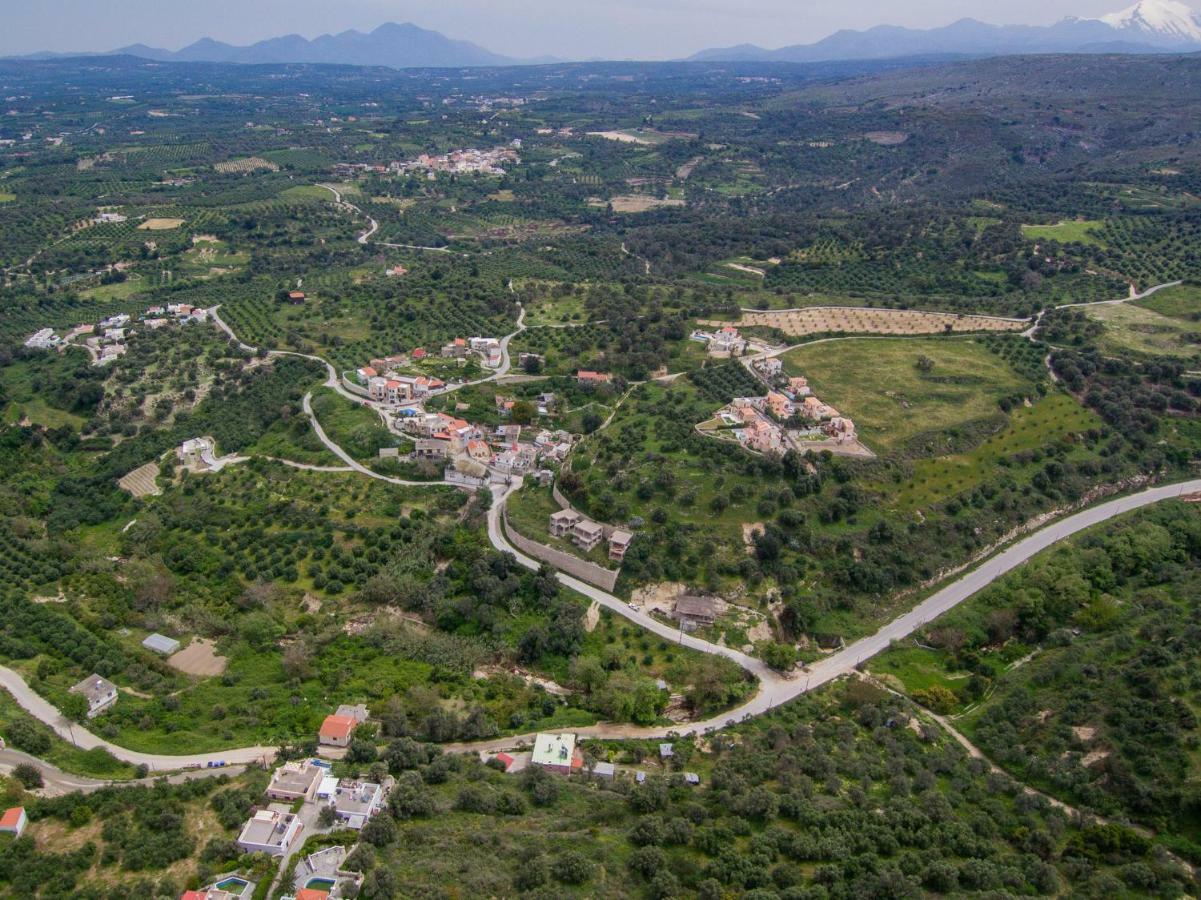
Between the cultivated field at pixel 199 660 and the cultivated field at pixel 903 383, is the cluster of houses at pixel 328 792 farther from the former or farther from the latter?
the cultivated field at pixel 903 383

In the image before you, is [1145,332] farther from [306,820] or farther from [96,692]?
[96,692]

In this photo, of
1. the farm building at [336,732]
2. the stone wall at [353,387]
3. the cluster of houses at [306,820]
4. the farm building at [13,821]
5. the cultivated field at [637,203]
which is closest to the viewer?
the cluster of houses at [306,820]

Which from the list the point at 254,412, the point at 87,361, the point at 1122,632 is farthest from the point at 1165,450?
the point at 87,361

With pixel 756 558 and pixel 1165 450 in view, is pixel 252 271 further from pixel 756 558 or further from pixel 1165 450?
pixel 1165 450

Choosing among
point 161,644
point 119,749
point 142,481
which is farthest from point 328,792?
point 142,481

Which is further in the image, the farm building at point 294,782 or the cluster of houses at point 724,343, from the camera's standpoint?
the cluster of houses at point 724,343

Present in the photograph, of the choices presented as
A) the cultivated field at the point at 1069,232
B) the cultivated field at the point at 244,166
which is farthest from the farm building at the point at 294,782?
the cultivated field at the point at 244,166
